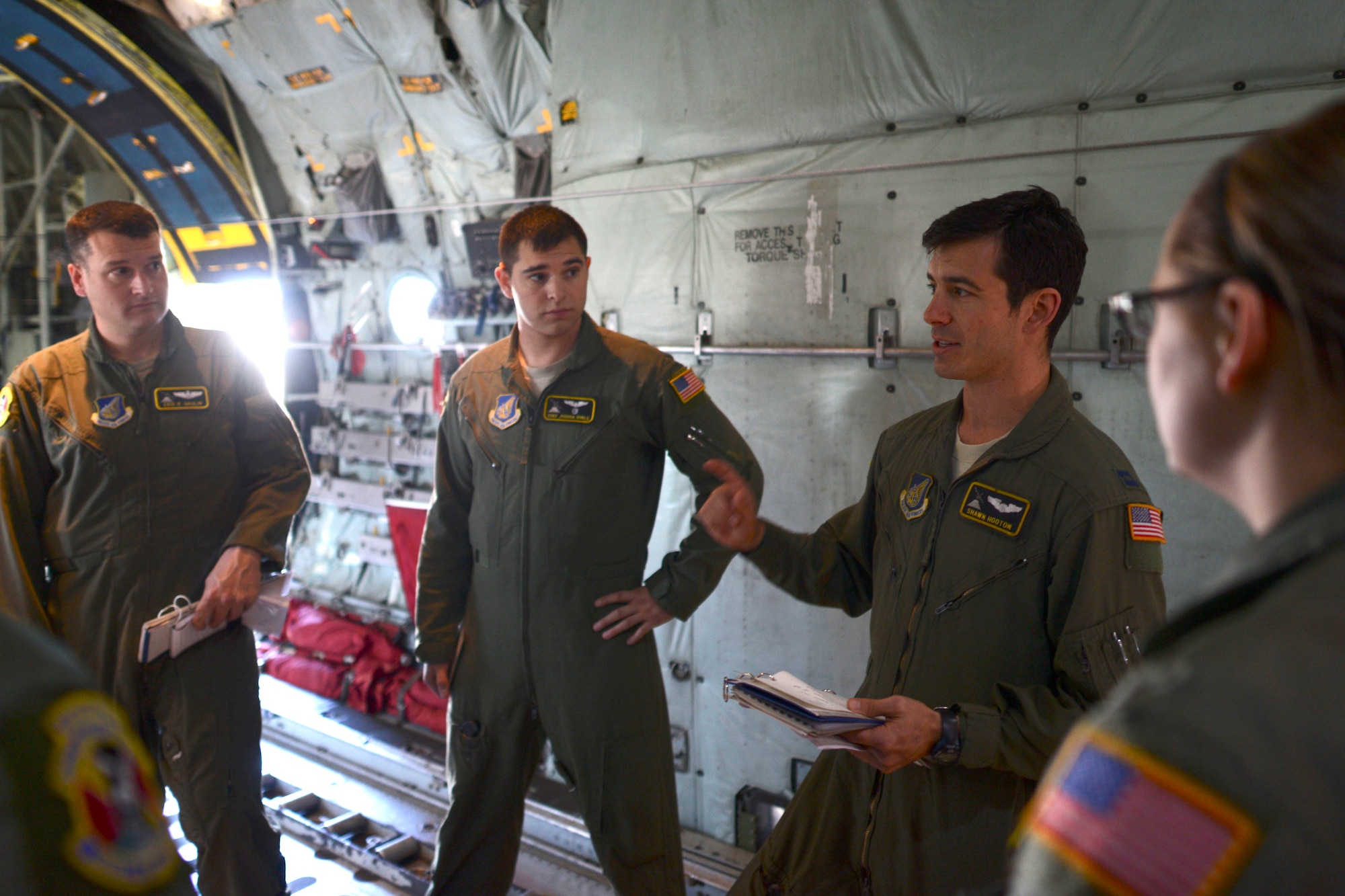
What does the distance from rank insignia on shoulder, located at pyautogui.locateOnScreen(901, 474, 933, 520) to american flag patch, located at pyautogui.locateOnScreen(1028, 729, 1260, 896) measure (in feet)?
3.97

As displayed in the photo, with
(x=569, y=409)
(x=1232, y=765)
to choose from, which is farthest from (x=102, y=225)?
(x=1232, y=765)

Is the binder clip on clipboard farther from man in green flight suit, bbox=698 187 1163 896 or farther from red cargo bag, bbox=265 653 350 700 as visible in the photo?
red cargo bag, bbox=265 653 350 700

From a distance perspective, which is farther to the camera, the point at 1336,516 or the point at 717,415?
the point at 717,415

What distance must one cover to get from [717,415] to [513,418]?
64cm

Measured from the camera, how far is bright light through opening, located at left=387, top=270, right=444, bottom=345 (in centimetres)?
542

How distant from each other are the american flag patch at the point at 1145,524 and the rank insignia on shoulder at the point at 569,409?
1.51 meters

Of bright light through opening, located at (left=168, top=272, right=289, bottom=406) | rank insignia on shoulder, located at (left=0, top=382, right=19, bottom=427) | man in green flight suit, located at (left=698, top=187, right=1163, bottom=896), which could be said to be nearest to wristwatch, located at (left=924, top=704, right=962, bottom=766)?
man in green flight suit, located at (left=698, top=187, right=1163, bottom=896)

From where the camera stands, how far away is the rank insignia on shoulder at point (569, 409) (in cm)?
257

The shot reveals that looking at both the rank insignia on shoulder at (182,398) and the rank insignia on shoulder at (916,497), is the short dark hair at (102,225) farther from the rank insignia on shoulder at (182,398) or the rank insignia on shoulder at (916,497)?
the rank insignia on shoulder at (916,497)

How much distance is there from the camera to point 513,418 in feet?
8.57

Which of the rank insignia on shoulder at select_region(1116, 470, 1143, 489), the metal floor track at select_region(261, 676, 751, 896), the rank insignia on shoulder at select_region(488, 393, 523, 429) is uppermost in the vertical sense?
the rank insignia on shoulder at select_region(488, 393, 523, 429)

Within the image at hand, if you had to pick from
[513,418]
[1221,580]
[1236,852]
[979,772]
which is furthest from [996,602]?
[513,418]

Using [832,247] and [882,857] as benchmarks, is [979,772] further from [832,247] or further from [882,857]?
[832,247]

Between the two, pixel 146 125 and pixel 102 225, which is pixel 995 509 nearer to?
pixel 102 225
